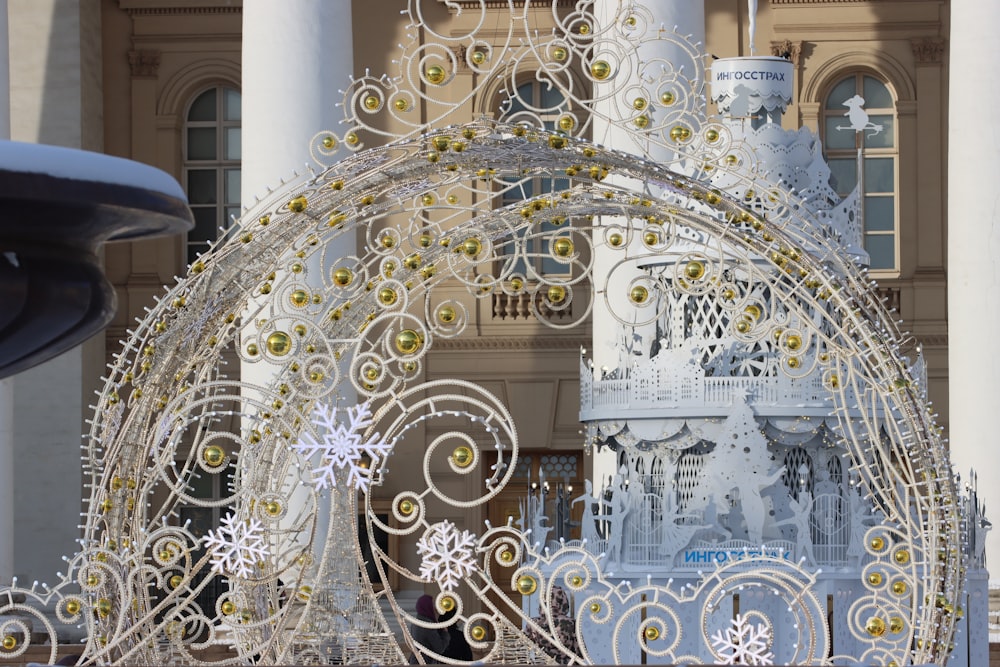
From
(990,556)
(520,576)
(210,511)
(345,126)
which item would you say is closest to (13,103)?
(210,511)

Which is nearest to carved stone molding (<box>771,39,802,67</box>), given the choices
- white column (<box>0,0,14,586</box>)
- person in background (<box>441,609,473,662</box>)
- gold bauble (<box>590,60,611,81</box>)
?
white column (<box>0,0,14,586</box>)

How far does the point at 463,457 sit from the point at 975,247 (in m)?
9.97

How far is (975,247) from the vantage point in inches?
707

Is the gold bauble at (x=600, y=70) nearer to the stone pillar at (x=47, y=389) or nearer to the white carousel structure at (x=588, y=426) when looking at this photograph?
the white carousel structure at (x=588, y=426)

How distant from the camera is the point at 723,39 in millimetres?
24922

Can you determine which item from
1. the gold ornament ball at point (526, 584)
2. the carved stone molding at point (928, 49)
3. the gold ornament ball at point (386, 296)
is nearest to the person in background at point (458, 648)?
the gold ornament ball at point (526, 584)

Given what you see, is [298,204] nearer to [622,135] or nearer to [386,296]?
[386,296]

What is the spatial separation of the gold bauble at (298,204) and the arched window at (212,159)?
1590 centimetres

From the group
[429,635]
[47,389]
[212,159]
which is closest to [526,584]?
[429,635]

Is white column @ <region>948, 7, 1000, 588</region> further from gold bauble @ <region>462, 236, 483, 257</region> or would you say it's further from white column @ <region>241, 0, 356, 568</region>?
gold bauble @ <region>462, 236, 483, 257</region>

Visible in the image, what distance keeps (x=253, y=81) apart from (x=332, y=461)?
773cm

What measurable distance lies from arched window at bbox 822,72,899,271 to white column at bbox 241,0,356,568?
10003 mm

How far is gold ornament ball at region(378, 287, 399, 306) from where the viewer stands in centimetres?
984

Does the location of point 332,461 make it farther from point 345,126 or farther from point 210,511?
point 210,511
